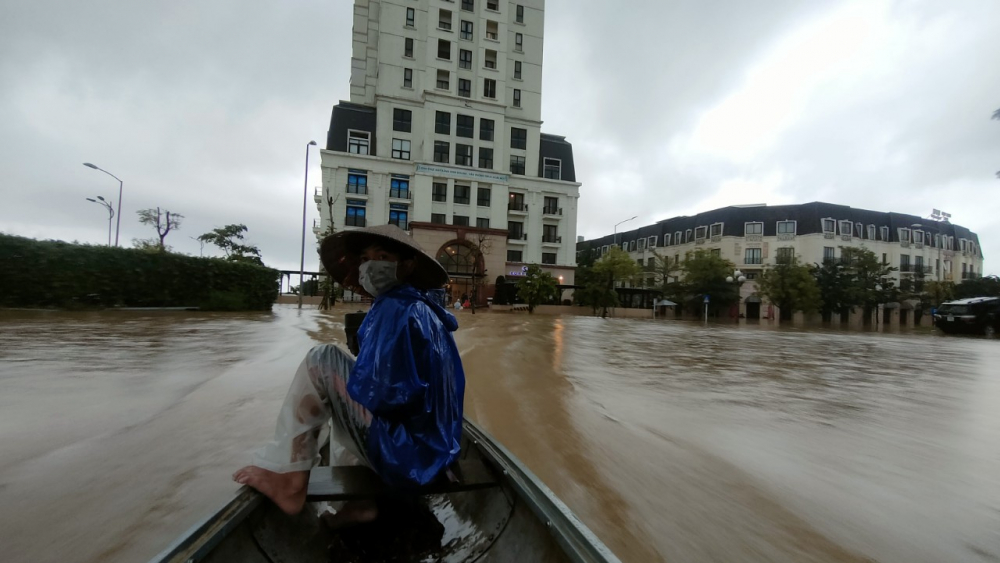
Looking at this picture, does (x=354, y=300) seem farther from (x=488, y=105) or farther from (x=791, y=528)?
(x=791, y=528)

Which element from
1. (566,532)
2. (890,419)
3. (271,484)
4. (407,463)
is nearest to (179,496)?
(271,484)

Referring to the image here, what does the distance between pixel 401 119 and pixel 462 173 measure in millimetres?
7221

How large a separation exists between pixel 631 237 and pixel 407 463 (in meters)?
68.1

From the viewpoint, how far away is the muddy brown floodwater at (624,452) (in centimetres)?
209

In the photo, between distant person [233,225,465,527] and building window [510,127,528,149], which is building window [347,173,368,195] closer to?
building window [510,127,528,149]

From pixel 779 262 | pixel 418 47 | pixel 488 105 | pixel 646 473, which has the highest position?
pixel 418 47

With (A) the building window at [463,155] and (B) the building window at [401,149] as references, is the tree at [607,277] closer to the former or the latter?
(A) the building window at [463,155]

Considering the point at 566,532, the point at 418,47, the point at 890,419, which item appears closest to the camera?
the point at 566,532

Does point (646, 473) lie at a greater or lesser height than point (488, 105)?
lesser

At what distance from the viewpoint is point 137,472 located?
8.61 feet

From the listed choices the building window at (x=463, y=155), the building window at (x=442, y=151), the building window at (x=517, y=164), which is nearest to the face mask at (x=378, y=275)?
the building window at (x=442, y=151)

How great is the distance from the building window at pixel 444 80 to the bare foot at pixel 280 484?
42307 millimetres

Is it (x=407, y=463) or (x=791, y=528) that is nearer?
(x=407, y=463)

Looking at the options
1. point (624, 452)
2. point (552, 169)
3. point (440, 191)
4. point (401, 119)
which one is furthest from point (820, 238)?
point (624, 452)
